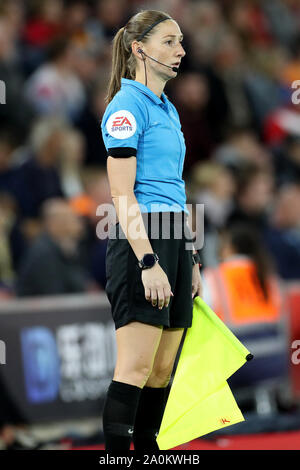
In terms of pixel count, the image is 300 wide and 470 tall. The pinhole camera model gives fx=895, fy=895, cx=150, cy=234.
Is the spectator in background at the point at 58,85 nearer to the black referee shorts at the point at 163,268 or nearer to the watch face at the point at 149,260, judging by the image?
the black referee shorts at the point at 163,268

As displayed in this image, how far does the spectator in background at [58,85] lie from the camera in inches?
334

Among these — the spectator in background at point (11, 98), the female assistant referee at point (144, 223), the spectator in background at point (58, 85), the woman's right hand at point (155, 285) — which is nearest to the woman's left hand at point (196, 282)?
the female assistant referee at point (144, 223)

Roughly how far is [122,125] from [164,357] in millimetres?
955

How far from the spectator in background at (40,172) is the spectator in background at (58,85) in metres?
0.63

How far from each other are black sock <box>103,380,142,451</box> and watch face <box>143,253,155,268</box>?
1.56 ft

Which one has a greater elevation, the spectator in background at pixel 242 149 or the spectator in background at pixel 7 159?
the spectator in background at pixel 242 149

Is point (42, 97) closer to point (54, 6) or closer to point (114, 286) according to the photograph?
point (54, 6)

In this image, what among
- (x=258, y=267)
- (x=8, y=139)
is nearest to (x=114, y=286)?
(x=258, y=267)

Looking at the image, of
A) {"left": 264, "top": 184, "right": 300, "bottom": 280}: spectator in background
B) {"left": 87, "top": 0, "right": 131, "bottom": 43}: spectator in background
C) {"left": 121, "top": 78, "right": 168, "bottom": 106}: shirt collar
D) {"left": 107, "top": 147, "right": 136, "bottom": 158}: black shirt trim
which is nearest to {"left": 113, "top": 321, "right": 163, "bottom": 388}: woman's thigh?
{"left": 107, "top": 147, "right": 136, "bottom": 158}: black shirt trim

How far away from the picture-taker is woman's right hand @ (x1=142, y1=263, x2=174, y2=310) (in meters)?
3.34

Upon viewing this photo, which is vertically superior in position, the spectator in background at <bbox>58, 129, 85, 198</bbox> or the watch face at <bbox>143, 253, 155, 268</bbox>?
the spectator in background at <bbox>58, 129, 85, 198</bbox>

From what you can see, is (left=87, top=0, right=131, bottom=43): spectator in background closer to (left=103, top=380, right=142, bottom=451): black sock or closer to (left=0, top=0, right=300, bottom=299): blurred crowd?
(left=0, top=0, right=300, bottom=299): blurred crowd

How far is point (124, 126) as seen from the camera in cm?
339

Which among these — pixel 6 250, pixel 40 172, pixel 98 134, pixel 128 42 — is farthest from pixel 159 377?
pixel 98 134
